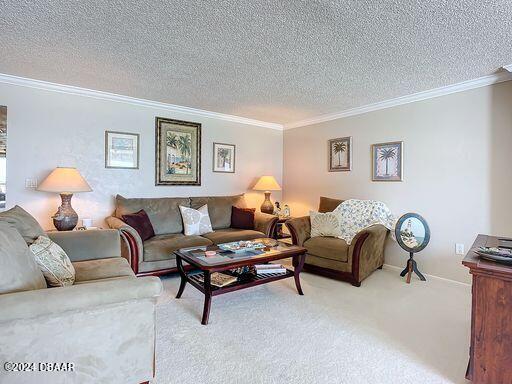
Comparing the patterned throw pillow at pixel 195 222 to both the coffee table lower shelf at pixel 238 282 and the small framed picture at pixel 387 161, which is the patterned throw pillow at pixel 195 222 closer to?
the coffee table lower shelf at pixel 238 282

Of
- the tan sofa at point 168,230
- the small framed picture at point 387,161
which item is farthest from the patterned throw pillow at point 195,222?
the small framed picture at point 387,161

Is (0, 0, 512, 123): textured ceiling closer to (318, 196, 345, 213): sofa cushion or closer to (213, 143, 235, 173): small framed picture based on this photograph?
(213, 143, 235, 173): small framed picture

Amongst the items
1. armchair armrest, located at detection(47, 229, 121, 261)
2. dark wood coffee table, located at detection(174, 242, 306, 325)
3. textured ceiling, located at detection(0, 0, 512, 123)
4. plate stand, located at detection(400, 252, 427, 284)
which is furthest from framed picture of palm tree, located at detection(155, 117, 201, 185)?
plate stand, located at detection(400, 252, 427, 284)

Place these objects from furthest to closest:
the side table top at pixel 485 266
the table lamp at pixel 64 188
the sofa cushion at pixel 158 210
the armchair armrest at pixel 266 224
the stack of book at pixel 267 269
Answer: the armchair armrest at pixel 266 224 → the sofa cushion at pixel 158 210 → the table lamp at pixel 64 188 → the stack of book at pixel 267 269 → the side table top at pixel 485 266

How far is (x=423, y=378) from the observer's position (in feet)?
5.73

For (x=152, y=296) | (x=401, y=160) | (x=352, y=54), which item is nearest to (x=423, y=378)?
(x=152, y=296)

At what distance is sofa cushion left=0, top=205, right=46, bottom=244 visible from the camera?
1932 mm

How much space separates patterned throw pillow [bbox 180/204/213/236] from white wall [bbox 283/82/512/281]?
217 centimetres

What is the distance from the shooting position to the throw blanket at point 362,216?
3811 mm

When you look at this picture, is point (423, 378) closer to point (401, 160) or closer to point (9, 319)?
point (9, 319)

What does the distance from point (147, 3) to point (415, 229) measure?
3.44 m

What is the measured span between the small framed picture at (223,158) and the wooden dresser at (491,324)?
380cm

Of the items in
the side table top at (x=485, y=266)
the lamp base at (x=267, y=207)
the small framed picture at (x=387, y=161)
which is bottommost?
the side table top at (x=485, y=266)

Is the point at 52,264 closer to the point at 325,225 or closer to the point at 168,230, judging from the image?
the point at 168,230
